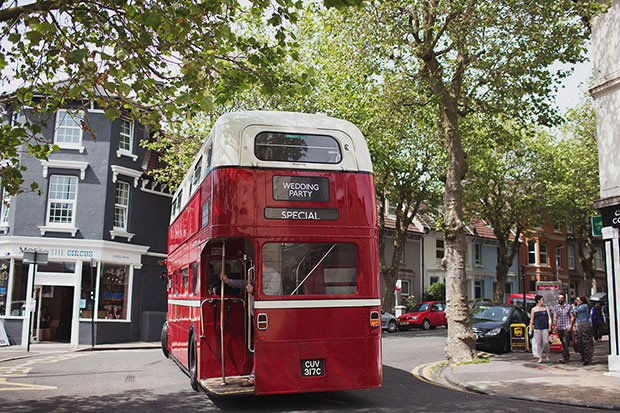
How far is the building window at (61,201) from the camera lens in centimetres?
2428

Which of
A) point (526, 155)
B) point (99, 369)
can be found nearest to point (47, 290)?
point (99, 369)

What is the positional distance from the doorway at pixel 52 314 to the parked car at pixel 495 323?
56.6ft

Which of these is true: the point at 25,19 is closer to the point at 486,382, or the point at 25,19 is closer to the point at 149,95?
the point at 149,95

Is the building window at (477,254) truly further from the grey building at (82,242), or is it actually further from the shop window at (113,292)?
the shop window at (113,292)

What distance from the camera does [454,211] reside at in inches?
575

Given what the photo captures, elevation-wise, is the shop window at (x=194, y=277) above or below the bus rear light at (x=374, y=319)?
above

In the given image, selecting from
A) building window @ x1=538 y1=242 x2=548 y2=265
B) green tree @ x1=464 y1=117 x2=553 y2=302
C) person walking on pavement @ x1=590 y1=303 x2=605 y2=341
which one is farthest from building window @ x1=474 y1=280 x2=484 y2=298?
person walking on pavement @ x1=590 y1=303 x2=605 y2=341

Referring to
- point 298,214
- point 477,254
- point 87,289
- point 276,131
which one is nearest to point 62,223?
point 87,289

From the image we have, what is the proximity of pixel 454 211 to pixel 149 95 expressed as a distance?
8686 mm

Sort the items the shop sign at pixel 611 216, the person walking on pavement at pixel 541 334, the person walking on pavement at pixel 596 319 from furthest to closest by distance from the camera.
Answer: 1. the person walking on pavement at pixel 596 319
2. the person walking on pavement at pixel 541 334
3. the shop sign at pixel 611 216

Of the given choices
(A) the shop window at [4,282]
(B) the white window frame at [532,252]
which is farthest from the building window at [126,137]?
(B) the white window frame at [532,252]

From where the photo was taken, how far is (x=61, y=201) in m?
24.4

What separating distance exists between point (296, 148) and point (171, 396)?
16.0 ft

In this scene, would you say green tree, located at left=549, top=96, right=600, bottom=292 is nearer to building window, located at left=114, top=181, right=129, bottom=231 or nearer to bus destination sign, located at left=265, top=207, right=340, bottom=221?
building window, located at left=114, top=181, right=129, bottom=231
